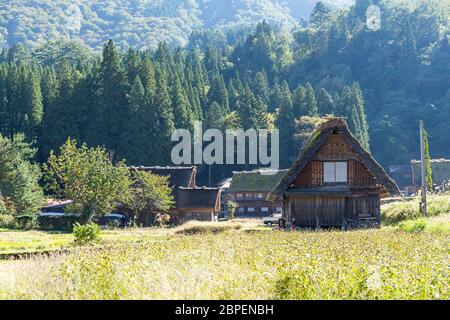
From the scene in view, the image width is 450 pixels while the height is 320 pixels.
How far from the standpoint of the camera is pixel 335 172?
3350cm

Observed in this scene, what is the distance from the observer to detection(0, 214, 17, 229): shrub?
47.6 m

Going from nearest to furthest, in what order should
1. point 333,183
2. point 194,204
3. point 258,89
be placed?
1. point 333,183
2. point 194,204
3. point 258,89

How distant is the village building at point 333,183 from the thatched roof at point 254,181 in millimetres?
37551

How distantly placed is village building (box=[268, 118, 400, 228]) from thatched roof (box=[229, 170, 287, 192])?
37.6 meters

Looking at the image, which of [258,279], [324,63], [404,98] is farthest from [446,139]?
[258,279]

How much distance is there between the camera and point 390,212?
120ft

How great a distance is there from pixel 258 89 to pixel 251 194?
32.1 m

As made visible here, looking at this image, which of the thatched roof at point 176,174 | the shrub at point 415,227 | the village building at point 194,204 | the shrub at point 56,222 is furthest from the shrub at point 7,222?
the shrub at point 415,227

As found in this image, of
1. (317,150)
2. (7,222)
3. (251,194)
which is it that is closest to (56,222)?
(7,222)

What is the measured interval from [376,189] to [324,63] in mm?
90565

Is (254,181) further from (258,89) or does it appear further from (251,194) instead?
(258,89)

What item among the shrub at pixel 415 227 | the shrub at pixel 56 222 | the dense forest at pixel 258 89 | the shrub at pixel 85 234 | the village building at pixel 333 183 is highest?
the dense forest at pixel 258 89

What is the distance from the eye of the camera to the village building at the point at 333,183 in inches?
1300

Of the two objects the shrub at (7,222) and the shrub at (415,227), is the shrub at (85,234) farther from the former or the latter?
the shrub at (7,222)
